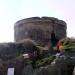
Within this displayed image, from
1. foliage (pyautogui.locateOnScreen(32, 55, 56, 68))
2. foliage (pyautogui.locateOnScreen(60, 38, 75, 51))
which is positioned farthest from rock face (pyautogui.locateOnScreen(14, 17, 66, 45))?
foliage (pyautogui.locateOnScreen(32, 55, 56, 68))

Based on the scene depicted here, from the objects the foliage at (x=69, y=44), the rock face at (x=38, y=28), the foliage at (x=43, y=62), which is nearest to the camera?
the foliage at (x=43, y=62)

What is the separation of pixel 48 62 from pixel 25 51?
327 cm

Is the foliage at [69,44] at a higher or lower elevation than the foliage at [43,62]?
higher

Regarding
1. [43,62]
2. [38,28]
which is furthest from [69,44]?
[38,28]

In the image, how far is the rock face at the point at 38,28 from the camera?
2035 centimetres

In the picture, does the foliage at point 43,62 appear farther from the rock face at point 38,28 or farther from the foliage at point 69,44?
the rock face at point 38,28

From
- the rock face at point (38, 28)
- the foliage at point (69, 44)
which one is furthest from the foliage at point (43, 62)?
the rock face at point (38, 28)

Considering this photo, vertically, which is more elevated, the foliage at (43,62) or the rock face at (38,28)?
the rock face at (38,28)

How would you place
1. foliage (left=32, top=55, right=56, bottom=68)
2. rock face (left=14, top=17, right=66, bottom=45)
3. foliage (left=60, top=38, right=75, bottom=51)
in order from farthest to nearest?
rock face (left=14, top=17, right=66, bottom=45) → foliage (left=60, top=38, right=75, bottom=51) → foliage (left=32, top=55, right=56, bottom=68)

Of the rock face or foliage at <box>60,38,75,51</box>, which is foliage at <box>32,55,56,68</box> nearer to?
foliage at <box>60,38,75,51</box>

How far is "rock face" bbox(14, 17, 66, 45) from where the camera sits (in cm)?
2035

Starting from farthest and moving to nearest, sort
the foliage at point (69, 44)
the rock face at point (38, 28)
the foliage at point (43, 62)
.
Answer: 1. the rock face at point (38, 28)
2. the foliage at point (69, 44)
3. the foliage at point (43, 62)

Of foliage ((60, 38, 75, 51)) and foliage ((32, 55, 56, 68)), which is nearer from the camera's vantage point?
foliage ((32, 55, 56, 68))

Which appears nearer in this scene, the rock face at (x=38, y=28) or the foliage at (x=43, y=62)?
the foliage at (x=43, y=62)
